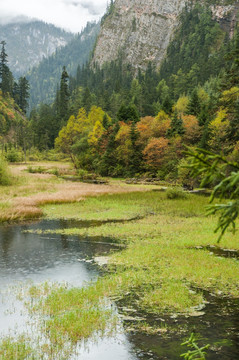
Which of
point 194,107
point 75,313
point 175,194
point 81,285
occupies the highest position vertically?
point 194,107

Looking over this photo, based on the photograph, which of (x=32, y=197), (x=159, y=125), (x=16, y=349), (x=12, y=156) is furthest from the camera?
(x=12, y=156)

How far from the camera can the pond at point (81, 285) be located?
8.38 meters

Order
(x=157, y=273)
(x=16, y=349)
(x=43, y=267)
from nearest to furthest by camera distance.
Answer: (x=16, y=349) < (x=157, y=273) < (x=43, y=267)

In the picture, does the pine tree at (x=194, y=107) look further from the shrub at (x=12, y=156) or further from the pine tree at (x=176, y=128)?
the shrub at (x=12, y=156)

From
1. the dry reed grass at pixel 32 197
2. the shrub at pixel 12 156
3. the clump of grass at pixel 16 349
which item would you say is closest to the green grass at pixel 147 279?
the clump of grass at pixel 16 349

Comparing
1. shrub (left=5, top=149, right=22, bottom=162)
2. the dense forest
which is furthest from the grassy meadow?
shrub (left=5, top=149, right=22, bottom=162)

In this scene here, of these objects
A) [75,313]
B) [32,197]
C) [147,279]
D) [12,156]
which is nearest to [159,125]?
[32,197]

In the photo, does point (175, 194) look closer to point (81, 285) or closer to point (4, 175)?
point (4, 175)

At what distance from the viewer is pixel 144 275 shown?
44.6ft

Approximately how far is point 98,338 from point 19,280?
569 cm

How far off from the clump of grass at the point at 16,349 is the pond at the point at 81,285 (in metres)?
0.65

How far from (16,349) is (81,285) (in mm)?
4795

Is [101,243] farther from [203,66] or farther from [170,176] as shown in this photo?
[203,66]

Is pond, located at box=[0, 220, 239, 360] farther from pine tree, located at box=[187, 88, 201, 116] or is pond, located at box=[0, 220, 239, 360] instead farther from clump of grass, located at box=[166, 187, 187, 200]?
pine tree, located at box=[187, 88, 201, 116]
